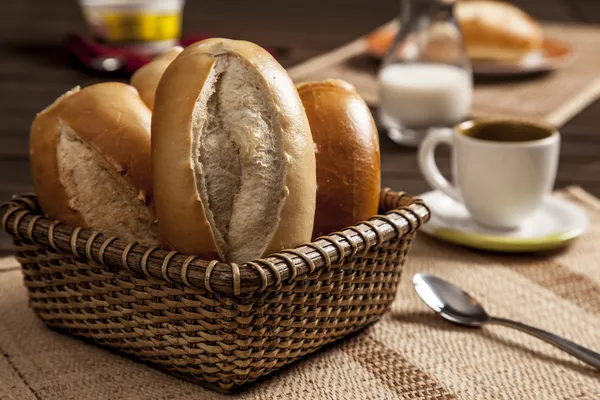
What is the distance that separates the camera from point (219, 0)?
290 cm

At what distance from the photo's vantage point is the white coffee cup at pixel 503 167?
1.08m

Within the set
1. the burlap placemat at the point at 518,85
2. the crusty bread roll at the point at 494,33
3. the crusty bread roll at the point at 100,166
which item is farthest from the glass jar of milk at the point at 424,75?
the crusty bread roll at the point at 100,166

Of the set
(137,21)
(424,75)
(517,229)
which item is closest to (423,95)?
(424,75)

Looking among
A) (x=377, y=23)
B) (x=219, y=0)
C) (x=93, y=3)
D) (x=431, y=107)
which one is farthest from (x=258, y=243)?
(x=219, y=0)

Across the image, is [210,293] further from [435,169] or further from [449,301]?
[435,169]

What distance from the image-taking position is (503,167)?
3.57 feet

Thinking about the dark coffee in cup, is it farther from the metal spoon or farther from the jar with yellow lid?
the jar with yellow lid

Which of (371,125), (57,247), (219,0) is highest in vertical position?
(371,125)

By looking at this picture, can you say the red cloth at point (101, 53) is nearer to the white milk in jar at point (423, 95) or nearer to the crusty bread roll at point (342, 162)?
the white milk in jar at point (423, 95)

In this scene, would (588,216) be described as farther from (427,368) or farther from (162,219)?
(162,219)

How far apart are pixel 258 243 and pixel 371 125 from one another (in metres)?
0.19

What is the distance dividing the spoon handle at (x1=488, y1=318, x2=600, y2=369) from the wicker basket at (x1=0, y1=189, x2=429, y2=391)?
121mm

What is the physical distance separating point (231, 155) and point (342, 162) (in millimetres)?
127

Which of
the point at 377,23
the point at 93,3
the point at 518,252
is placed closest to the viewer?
the point at 518,252
